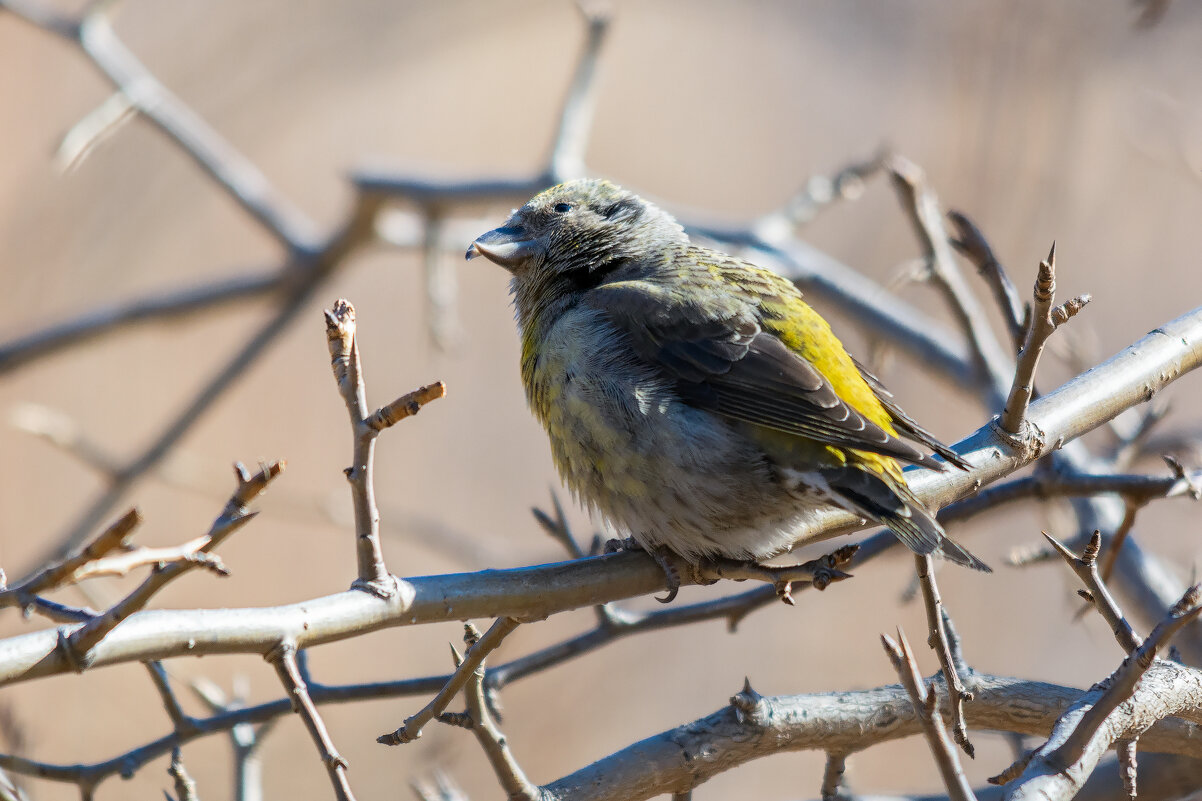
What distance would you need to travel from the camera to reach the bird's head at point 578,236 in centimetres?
416

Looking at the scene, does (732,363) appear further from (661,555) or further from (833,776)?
(833,776)

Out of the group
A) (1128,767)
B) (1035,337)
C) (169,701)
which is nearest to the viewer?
(1128,767)

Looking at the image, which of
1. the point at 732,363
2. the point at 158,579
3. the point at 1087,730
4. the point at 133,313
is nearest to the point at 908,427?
the point at 732,363

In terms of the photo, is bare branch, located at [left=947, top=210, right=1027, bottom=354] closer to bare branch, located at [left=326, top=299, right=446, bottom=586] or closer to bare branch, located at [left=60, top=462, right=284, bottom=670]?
bare branch, located at [left=326, top=299, right=446, bottom=586]

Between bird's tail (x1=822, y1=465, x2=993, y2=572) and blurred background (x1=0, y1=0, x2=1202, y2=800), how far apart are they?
3596mm

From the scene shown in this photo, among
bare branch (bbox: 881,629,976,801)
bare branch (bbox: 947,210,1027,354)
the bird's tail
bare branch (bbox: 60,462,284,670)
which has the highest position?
bare branch (bbox: 947,210,1027,354)

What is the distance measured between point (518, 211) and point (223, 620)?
2.72 meters

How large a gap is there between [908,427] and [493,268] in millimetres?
6086

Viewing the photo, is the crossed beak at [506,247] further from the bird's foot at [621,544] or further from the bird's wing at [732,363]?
the bird's foot at [621,544]

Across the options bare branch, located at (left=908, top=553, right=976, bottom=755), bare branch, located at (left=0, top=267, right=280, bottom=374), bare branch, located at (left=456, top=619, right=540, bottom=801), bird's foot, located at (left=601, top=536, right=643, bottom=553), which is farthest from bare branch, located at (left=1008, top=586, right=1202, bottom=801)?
bare branch, located at (left=0, top=267, right=280, bottom=374)

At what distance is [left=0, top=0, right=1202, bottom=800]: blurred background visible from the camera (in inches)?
284

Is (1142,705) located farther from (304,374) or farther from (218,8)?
(218,8)

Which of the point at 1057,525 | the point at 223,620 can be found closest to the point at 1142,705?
the point at 223,620

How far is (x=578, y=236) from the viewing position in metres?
4.32
